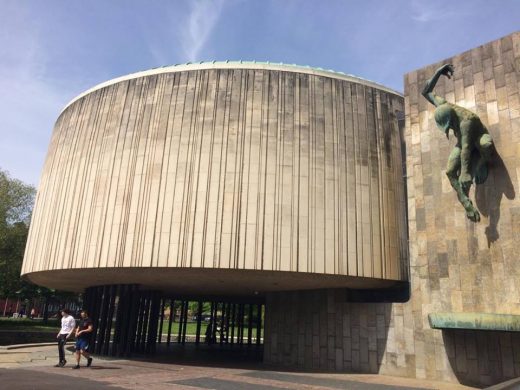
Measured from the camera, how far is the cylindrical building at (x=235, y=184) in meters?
16.3

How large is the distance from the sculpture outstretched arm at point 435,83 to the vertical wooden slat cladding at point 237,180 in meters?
3.22

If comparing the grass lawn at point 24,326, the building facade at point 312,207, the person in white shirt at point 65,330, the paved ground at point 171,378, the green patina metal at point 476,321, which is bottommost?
the paved ground at point 171,378

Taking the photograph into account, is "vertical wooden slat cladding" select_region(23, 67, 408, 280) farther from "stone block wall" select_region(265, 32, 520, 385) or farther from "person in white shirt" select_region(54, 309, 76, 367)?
"person in white shirt" select_region(54, 309, 76, 367)

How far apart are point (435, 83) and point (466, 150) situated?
2.95m

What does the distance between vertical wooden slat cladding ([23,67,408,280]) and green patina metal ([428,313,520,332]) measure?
10.4 ft

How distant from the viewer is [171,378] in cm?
1305

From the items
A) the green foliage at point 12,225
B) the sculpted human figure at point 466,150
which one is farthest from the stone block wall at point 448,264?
the green foliage at point 12,225

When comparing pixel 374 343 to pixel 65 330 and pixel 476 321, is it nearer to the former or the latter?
pixel 476 321

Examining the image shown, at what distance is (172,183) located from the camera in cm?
1700

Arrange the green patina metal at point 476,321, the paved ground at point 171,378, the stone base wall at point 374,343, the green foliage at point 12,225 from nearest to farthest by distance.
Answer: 1. the paved ground at point 171,378
2. the green patina metal at point 476,321
3. the stone base wall at point 374,343
4. the green foliage at point 12,225

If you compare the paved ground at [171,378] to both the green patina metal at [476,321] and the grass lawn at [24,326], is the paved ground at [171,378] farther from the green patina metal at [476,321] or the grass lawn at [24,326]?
the grass lawn at [24,326]

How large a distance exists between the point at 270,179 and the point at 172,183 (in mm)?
3795

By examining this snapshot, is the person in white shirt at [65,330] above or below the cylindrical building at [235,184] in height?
below

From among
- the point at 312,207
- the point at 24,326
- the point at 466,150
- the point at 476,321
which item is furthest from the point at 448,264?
the point at 24,326
